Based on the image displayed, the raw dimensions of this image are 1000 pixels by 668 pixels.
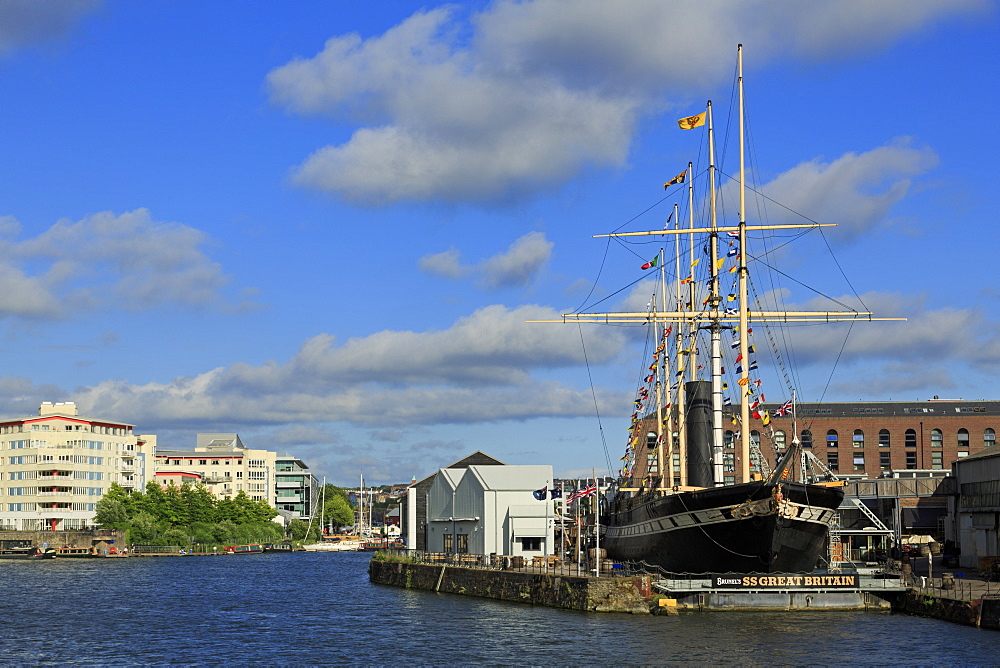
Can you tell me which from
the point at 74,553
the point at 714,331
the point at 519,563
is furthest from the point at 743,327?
the point at 74,553

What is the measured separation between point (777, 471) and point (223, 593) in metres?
44.1

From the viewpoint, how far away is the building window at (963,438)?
146 meters

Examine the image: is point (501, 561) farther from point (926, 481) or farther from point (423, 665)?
point (926, 481)

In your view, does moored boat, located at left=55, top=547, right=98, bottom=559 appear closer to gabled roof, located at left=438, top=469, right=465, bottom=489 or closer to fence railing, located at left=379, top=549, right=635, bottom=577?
fence railing, located at left=379, top=549, right=635, bottom=577

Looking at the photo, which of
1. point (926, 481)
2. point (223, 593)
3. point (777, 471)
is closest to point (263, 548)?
point (223, 593)

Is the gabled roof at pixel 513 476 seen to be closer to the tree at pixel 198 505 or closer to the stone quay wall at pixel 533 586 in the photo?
the stone quay wall at pixel 533 586

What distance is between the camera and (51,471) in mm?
172000

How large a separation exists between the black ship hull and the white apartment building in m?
127

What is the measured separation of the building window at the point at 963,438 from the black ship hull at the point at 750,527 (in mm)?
89084

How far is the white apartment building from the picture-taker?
171125mm

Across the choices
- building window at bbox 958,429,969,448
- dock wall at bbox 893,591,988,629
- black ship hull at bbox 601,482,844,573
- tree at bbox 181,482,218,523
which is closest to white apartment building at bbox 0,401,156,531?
tree at bbox 181,482,218,523

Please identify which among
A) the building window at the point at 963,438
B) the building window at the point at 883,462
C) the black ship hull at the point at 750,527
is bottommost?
the black ship hull at the point at 750,527

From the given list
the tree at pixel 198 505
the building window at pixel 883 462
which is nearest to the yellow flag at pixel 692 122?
the building window at pixel 883 462

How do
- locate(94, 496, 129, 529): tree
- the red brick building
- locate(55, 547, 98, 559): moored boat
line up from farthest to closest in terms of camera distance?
1. locate(94, 496, 129, 529): tree
2. locate(55, 547, 98, 559): moored boat
3. the red brick building
